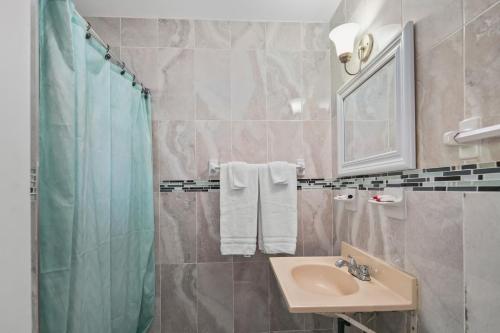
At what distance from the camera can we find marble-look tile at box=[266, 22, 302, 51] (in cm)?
180

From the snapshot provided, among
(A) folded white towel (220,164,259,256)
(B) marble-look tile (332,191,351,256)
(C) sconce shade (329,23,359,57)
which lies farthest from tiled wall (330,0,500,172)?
(A) folded white towel (220,164,259,256)

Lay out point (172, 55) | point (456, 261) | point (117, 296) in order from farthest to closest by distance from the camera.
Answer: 1. point (172, 55)
2. point (117, 296)
3. point (456, 261)

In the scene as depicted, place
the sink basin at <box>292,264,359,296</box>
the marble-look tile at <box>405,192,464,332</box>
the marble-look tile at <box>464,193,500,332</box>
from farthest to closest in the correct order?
the sink basin at <box>292,264,359,296</box>
the marble-look tile at <box>405,192,464,332</box>
the marble-look tile at <box>464,193,500,332</box>

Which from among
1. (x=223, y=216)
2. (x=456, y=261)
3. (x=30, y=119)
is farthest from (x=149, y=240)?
(x=456, y=261)

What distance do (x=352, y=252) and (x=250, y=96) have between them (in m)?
1.20

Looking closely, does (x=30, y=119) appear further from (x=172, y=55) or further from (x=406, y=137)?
(x=172, y=55)

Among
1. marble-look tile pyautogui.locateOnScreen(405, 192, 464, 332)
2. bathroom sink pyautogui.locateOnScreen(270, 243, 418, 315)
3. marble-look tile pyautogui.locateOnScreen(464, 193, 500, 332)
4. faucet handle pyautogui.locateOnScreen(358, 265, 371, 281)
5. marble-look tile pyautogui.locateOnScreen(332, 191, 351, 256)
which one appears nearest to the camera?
marble-look tile pyautogui.locateOnScreen(464, 193, 500, 332)

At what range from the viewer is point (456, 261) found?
30.0 inches

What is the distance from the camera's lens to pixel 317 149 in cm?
180

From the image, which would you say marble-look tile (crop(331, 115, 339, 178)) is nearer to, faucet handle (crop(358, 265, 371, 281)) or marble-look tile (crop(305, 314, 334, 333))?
faucet handle (crop(358, 265, 371, 281))

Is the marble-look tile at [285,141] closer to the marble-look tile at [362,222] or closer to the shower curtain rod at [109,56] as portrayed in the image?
the marble-look tile at [362,222]

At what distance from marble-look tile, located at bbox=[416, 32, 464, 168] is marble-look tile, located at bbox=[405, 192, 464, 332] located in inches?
5.4

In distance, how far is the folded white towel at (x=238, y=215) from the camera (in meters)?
1.58

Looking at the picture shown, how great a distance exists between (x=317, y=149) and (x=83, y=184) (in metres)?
1.42
